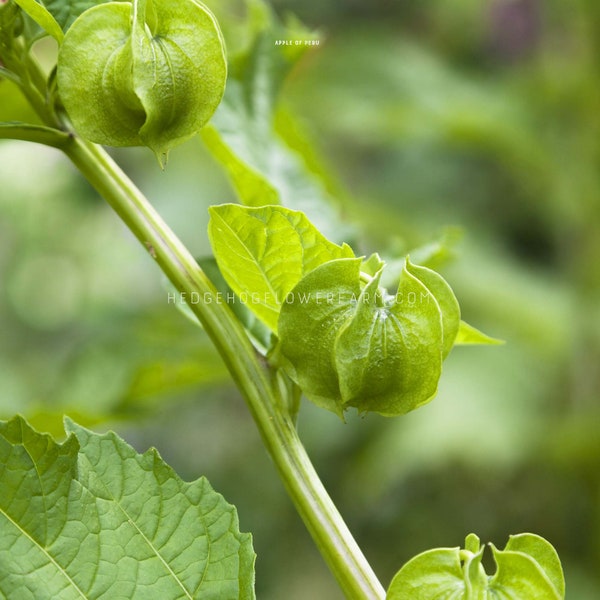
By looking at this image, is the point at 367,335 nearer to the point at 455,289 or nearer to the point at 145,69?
the point at 145,69

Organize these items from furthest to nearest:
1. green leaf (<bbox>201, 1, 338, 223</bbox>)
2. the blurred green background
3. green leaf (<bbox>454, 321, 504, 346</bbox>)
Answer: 1. the blurred green background
2. green leaf (<bbox>201, 1, 338, 223</bbox>)
3. green leaf (<bbox>454, 321, 504, 346</bbox>)

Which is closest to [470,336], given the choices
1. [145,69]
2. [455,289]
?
[145,69]

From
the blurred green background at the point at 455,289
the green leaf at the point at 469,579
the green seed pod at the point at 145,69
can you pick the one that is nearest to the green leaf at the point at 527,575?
the green leaf at the point at 469,579

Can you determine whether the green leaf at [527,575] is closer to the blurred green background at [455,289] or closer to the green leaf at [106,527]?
the green leaf at [106,527]

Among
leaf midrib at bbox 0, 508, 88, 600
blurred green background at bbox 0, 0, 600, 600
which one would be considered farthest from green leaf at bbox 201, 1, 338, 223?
blurred green background at bbox 0, 0, 600, 600

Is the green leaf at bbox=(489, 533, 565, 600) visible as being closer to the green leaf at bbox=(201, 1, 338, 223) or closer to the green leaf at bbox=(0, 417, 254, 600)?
the green leaf at bbox=(0, 417, 254, 600)

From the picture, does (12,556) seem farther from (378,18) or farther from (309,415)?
(378,18)

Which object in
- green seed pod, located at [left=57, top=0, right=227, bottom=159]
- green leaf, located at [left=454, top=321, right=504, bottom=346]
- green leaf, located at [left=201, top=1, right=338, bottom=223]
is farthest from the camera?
green leaf, located at [left=201, top=1, right=338, bottom=223]
